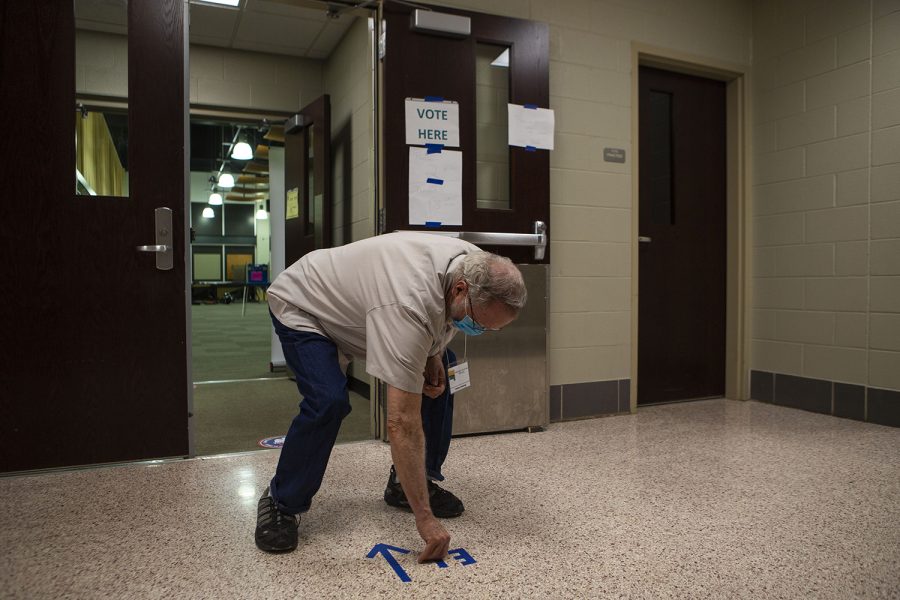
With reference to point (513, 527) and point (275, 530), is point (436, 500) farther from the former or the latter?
point (275, 530)

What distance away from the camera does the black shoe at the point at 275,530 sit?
1622mm

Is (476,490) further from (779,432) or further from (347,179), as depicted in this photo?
(347,179)

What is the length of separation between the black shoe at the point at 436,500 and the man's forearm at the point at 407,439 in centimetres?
47

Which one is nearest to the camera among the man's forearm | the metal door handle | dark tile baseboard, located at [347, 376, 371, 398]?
the man's forearm

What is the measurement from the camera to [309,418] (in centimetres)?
161

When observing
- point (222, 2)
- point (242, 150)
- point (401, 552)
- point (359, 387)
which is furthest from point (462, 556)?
point (242, 150)

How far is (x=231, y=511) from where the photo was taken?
1.93 m

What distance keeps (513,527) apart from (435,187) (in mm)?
1559

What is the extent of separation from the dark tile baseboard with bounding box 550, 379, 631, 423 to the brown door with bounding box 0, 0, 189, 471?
1.78 meters

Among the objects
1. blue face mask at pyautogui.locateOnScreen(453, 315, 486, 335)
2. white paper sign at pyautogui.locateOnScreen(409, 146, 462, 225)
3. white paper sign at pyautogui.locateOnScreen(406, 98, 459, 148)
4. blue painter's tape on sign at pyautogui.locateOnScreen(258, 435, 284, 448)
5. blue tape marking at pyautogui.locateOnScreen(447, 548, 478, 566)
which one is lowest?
blue tape marking at pyautogui.locateOnScreen(447, 548, 478, 566)

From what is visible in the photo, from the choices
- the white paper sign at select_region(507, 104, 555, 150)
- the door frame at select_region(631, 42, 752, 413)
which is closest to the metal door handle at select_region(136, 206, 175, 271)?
the white paper sign at select_region(507, 104, 555, 150)

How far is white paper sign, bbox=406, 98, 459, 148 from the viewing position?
2.73 metres

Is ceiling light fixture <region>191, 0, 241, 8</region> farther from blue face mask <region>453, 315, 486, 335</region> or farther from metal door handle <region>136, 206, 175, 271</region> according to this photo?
blue face mask <region>453, 315, 486, 335</region>

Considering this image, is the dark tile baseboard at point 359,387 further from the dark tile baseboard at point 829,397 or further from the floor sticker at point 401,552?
the dark tile baseboard at point 829,397
